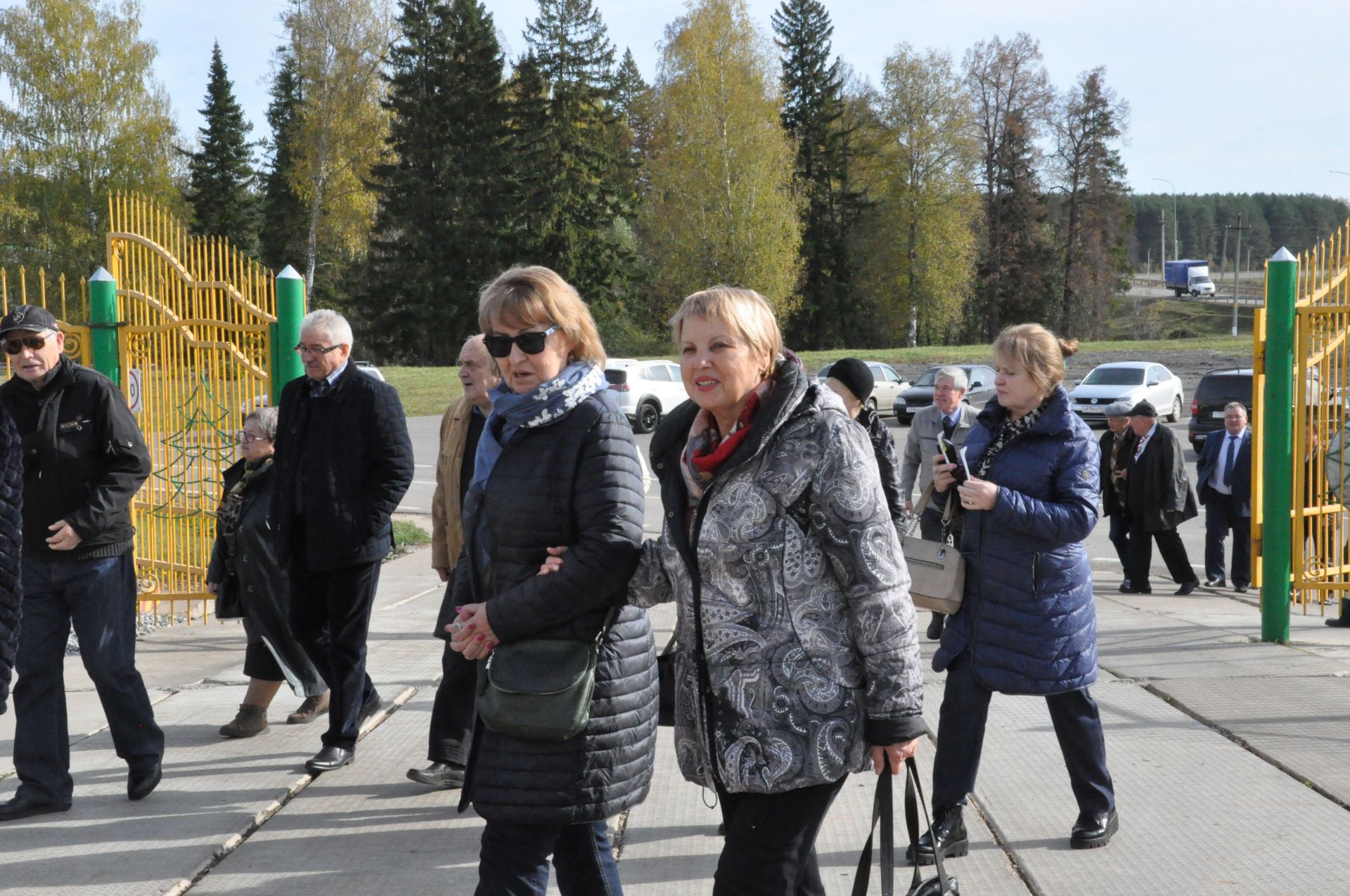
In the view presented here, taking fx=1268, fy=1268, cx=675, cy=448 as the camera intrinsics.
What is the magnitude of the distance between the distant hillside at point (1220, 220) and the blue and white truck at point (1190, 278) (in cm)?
6020

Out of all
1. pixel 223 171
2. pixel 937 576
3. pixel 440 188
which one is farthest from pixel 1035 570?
pixel 223 171

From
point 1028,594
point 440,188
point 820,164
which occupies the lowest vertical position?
point 1028,594

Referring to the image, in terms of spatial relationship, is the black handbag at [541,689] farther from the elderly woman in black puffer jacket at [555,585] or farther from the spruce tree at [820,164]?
the spruce tree at [820,164]

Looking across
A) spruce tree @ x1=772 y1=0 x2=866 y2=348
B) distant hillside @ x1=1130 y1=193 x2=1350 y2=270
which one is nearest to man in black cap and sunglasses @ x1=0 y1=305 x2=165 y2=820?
spruce tree @ x1=772 y1=0 x2=866 y2=348

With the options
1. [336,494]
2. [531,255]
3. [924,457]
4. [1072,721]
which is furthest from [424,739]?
[531,255]

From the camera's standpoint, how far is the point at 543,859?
283 cm

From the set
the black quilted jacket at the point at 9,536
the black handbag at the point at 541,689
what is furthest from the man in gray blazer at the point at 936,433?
the black quilted jacket at the point at 9,536

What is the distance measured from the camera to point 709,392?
2686 mm

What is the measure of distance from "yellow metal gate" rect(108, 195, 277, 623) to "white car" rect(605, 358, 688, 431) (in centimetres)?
1740

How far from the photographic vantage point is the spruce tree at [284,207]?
47875 mm

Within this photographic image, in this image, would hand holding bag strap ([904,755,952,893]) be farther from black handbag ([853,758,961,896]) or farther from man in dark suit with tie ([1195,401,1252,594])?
man in dark suit with tie ([1195,401,1252,594])

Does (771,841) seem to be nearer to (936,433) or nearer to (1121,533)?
(936,433)

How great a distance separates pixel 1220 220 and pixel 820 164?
4629 inches

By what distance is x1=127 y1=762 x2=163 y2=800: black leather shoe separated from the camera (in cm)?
473
